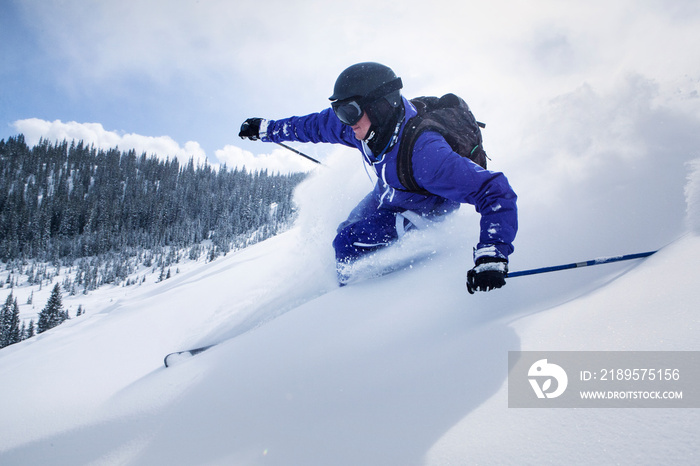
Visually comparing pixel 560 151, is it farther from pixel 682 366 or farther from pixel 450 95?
pixel 682 366

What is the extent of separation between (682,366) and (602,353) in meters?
0.22

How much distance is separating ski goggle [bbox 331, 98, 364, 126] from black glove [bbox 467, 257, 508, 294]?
1.49 m

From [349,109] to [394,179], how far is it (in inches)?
26.9

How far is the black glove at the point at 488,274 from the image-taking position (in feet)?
5.83

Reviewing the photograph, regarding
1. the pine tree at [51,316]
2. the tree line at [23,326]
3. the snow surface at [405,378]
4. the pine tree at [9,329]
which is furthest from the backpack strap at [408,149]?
the pine tree at [9,329]

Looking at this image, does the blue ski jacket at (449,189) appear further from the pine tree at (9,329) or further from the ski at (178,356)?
the pine tree at (9,329)

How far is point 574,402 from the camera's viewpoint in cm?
100

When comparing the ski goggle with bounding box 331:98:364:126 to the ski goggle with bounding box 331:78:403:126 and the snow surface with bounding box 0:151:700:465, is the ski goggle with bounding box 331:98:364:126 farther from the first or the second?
the snow surface with bounding box 0:151:700:465

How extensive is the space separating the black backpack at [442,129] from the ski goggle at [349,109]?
41 centimetres

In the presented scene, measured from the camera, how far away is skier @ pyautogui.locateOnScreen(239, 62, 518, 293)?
1877mm

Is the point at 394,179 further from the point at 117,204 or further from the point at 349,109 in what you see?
the point at 117,204

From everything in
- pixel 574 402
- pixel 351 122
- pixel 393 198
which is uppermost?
pixel 351 122

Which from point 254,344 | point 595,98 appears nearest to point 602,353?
point 254,344

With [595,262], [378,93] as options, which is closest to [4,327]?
[378,93]
